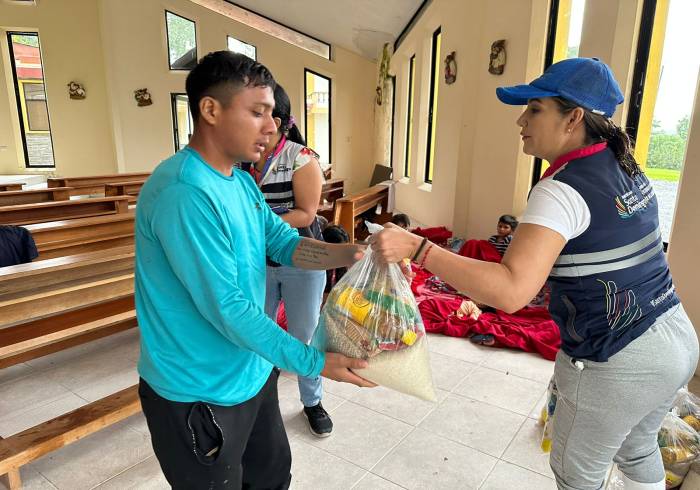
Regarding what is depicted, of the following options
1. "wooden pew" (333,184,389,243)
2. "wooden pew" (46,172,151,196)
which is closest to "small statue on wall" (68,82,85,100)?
"wooden pew" (46,172,151,196)

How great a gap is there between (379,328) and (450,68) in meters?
5.31

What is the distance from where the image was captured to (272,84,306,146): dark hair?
5.76 ft

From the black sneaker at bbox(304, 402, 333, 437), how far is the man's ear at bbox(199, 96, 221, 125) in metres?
1.54

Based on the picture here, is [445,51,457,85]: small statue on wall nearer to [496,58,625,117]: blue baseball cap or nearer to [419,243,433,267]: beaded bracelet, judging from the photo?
[496,58,625,117]: blue baseball cap

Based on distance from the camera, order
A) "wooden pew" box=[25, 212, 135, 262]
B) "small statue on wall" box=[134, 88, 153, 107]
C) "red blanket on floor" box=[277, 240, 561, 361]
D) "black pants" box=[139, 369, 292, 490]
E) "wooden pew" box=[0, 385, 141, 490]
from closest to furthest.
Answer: "black pants" box=[139, 369, 292, 490] < "wooden pew" box=[0, 385, 141, 490] < "wooden pew" box=[25, 212, 135, 262] < "red blanket on floor" box=[277, 240, 561, 361] < "small statue on wall" box=[134, 88, 153, 107]

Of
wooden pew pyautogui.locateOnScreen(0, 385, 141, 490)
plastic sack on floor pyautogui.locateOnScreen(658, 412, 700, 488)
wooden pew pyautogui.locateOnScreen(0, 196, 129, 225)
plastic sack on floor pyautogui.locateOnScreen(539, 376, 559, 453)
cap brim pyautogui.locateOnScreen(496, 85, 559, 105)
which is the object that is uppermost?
cap brim pyautogui.locateOnScreen(496, 85, 559, 105)

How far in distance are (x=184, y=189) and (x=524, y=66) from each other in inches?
173

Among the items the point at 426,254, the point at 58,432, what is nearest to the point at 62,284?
the point at 58,432

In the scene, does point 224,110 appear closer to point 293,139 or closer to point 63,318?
point 293,139

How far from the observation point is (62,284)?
204 centimetres

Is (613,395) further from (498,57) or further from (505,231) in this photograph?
(498,57)

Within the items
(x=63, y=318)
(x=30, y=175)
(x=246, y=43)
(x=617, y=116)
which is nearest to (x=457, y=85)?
(x=617, y=116)

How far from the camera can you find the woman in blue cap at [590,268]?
100 centimetres

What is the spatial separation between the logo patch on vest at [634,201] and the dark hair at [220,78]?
837 millimetres
